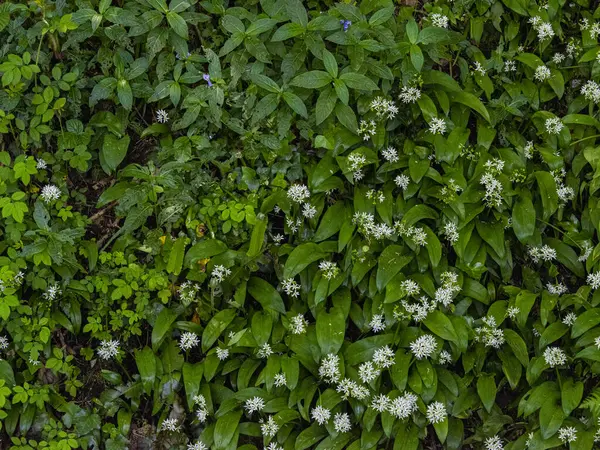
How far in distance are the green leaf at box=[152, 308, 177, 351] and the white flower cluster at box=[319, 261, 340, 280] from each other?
0.87 m

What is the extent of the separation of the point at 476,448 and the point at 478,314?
2.44 feet

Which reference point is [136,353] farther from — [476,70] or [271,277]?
[476,70]

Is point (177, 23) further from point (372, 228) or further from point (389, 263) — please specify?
point (389, 263)

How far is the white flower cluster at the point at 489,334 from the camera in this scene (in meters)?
3.64

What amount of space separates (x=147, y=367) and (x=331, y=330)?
1.03 metres

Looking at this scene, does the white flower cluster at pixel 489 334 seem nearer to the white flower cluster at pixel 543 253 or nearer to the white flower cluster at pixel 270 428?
the white flower cluster at pixel 543 253

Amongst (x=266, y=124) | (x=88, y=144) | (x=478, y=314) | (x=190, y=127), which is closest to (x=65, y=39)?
(x=88, y=144)

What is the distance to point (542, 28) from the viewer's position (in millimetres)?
4285

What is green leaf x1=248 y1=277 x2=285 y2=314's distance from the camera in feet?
12.2

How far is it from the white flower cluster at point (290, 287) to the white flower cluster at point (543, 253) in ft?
4.66

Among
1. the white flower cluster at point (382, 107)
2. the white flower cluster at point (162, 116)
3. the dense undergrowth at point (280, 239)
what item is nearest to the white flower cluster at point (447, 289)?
the dense undergrowth at point (280, 239)

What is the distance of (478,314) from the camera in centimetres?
385

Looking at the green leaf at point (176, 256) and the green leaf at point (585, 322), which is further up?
the green leaf at point (176, 256)

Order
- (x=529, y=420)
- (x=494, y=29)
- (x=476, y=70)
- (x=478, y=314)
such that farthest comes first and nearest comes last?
1. (x=494, y=29)
2. (x=476, y=70)
3. (x=478, y=314)
4. (x=529, y=420)
